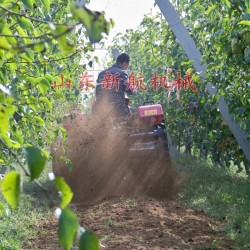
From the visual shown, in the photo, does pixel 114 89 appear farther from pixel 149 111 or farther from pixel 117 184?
pixel 117 184

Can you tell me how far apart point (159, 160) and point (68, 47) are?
6245 millimetres

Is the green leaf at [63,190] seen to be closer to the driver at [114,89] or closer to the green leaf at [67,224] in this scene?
the green leaf at [67,224]

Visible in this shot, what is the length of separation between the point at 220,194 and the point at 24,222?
2528mm

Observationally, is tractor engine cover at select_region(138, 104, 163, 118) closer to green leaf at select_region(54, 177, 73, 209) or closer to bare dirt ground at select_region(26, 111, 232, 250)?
bare dirt ground at select_region(26, 111, 232, 250)

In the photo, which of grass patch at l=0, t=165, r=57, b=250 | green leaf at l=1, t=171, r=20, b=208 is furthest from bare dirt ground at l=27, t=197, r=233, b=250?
green leaf at l=1, t=171, r=20, b=208

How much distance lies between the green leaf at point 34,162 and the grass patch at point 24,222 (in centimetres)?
292

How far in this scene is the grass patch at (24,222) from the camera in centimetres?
432

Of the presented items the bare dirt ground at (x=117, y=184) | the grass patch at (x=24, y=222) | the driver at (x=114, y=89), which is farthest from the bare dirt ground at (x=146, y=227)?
the driver at (x=114, y=89)

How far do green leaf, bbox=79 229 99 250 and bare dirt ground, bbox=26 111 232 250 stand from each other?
422 cm

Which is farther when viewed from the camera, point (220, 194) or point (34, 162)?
point (220, 194)

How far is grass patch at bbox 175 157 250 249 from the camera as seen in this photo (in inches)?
187

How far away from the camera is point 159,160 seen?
6.95 meters

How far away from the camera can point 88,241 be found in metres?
0.59

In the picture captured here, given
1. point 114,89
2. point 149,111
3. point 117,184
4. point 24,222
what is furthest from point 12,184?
point 149,111
